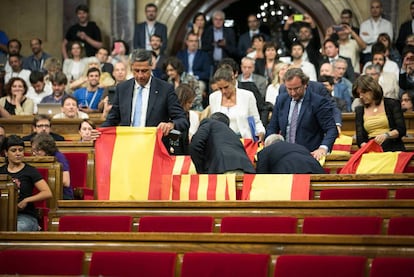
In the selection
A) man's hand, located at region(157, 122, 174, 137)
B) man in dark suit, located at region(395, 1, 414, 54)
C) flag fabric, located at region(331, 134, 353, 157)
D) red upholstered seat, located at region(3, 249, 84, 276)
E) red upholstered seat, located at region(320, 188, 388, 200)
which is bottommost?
red upholstered seat, located at region(3, 249, 84, 276)

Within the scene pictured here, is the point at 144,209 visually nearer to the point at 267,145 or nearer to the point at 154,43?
the point at 267,145

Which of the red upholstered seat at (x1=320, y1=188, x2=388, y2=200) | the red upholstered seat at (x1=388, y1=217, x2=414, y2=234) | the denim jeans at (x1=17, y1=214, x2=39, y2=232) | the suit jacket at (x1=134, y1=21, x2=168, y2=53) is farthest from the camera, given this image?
the suit jacket at (x1=134, y1=21, x2=168, y2=53)

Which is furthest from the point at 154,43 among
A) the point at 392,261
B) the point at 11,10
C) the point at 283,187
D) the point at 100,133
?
the point at 392,261

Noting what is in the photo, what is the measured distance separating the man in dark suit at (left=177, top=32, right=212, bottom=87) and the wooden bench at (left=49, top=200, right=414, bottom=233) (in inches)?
250

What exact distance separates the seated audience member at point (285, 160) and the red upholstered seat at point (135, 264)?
2.23 m

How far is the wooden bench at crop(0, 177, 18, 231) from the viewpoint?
6.49 meters

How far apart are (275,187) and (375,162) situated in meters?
0.99

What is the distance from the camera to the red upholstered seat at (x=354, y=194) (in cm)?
664

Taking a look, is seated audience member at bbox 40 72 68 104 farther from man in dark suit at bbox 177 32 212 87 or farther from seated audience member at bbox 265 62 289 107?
seated audience member at bbox 265 62 289 107

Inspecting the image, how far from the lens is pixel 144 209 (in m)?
6.47

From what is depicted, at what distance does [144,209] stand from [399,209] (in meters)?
1.54

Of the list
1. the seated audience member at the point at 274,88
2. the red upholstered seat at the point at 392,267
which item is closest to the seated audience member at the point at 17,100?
the seated audience member at the point at 274,88

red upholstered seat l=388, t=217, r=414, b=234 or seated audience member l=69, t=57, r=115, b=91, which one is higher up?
seated audience member l=69, t=57, r=115, b=91

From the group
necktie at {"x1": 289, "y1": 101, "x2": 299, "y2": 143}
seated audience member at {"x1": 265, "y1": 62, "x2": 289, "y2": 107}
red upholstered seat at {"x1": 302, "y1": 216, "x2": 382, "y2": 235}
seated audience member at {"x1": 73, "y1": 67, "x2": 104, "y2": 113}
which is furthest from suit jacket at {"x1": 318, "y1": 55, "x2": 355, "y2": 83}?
red upholstered seat at {"x1": 302, "y1": 216, "x2": 382, "y2": 235}
